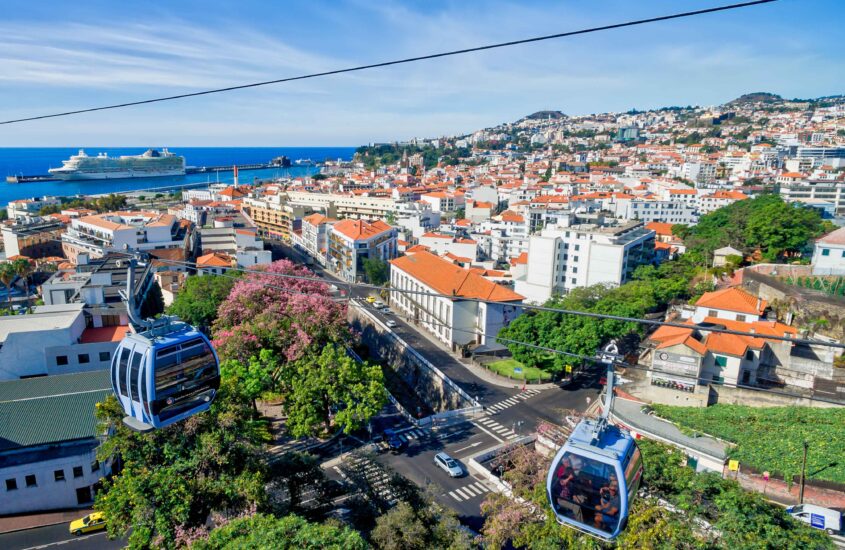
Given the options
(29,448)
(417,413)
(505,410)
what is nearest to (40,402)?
(29,448)

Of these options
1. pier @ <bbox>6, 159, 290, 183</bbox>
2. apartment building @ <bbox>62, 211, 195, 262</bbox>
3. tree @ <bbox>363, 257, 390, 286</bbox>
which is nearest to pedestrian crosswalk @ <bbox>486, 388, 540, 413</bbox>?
tree @ <bbox>363, 257, 390, 286</bbox>

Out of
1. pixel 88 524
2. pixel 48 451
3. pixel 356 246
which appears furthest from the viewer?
pixel 356 246

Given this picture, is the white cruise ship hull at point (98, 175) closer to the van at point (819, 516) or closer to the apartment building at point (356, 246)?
the apartment building at point (356, 246)

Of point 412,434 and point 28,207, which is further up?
point 28,207

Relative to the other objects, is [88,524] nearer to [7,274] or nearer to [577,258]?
[7,274]

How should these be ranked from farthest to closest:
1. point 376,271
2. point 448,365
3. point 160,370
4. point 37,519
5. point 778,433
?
point 376,271, point 448,365, point 778,433, point 37,519, point 160,370

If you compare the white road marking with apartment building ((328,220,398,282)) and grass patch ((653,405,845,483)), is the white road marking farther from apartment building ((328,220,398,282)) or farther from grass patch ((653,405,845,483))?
apartment building ((328,220,398,282))

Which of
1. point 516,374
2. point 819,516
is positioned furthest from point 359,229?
point 819,516

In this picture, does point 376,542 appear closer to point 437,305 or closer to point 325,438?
point 325,438
